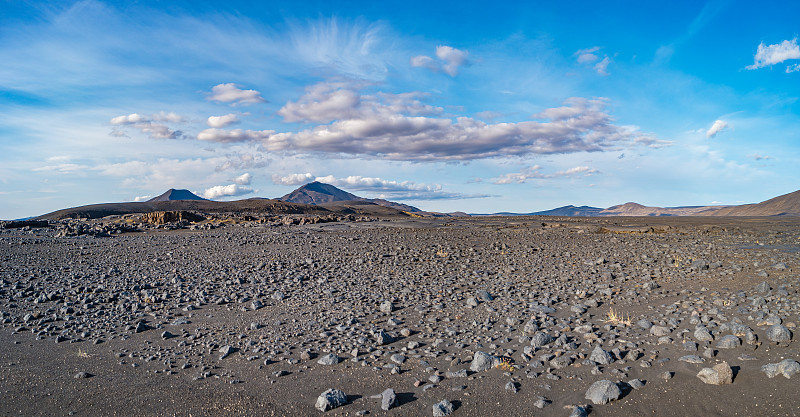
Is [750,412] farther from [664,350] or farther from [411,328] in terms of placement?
[411,328]

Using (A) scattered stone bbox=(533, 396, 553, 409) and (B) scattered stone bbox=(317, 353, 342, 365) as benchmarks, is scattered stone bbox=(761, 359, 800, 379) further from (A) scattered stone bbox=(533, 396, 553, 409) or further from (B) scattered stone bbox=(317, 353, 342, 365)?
(B) scattered stone bbox=(317, 353, 342, 365)

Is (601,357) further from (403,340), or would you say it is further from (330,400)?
(330,400)

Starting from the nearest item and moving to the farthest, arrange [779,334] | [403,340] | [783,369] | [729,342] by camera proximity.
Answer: [783,369] < [729,342] < [779,334] < [403,340]

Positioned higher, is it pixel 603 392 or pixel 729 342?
pixel 729 342

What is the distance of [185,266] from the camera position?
1641 cm

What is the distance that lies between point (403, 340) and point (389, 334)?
0.36 meters

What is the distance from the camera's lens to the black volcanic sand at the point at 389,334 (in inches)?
235

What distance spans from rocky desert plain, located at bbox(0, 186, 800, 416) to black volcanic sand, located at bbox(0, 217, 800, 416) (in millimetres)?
37

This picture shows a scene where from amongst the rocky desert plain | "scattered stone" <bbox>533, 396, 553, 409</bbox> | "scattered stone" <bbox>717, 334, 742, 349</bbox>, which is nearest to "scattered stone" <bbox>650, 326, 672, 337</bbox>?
the rocky desert plain

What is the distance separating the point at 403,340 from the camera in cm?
817

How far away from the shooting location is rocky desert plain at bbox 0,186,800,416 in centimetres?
591

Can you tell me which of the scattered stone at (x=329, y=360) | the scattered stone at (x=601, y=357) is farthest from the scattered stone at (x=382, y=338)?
the scattered stone at (x=601, y=357)

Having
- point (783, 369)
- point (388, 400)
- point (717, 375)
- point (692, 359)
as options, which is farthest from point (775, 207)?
point (388, 400)

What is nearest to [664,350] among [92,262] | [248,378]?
[248,378]
